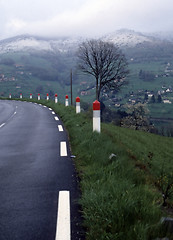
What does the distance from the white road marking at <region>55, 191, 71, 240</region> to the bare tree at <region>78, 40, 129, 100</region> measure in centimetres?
3652

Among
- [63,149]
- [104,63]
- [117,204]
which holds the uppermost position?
[104,63]

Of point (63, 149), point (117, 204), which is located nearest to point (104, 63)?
point (63, 149)

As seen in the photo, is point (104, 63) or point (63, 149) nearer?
point (63, 149)

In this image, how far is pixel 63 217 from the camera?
325 cm

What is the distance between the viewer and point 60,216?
10.8ft

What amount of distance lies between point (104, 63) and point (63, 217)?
4068cm

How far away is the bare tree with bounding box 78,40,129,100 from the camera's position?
40.7 metres

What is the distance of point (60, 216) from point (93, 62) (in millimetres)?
41105

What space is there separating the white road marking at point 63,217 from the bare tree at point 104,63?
36.5 metres

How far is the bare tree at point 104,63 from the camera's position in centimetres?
4069

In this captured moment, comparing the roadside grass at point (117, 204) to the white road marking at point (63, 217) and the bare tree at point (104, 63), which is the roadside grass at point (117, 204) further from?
the bare tree at point (104, 63)

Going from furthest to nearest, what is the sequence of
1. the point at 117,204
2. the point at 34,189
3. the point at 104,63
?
the point at 104,63 < the point at 34,189 < the point at 117,204

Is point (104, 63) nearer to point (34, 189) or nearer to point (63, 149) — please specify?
point (63, 149)

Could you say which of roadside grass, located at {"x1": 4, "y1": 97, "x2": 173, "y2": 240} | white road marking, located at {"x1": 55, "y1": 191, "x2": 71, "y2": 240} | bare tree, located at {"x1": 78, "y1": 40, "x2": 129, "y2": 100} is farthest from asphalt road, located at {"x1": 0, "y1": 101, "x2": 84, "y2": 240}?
bare tree, located at {"x1": 78, "y1": 40, "x2": 129, "y2": 100}
